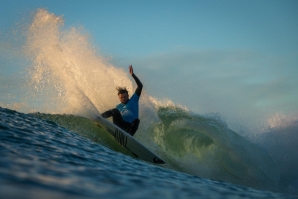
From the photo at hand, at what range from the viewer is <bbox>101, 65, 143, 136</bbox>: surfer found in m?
7.96

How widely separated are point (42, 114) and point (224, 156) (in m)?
6.65

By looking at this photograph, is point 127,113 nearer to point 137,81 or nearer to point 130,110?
point 130,110

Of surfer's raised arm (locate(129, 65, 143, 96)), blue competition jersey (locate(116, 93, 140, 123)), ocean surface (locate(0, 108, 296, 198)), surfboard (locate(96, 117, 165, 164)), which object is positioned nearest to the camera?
ocean surface (locate(0, 108, 296, 198))

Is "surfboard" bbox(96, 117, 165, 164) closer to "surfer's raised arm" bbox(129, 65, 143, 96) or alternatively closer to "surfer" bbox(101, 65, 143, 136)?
"surfer" bbox(101, 65, 143, 136)

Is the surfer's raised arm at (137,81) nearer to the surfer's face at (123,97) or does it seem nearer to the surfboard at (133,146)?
the surfer's face at (123,97)

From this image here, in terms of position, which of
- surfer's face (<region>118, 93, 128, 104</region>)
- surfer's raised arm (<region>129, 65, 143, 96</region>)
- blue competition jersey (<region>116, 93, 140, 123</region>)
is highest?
surfer's raised arm (<region>129, 65, 143, 96</region>)

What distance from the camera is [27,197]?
132 cm

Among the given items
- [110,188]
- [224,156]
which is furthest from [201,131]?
[110,188]

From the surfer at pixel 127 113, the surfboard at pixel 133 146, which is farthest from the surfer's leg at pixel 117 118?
the surfboard at pixel 133 146

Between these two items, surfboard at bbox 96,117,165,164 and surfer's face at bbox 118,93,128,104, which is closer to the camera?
surfboard at bbox 96,117,165,164

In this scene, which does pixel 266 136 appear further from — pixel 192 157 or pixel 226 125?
pixel 192 157

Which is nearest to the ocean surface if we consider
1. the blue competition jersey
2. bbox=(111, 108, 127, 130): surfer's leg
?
bbox=(111, 108, 127, 130): surfer's leg

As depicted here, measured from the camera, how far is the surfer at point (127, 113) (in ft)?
26.1

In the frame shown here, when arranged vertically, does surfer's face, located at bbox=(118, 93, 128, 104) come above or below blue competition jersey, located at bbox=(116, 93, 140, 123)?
above
